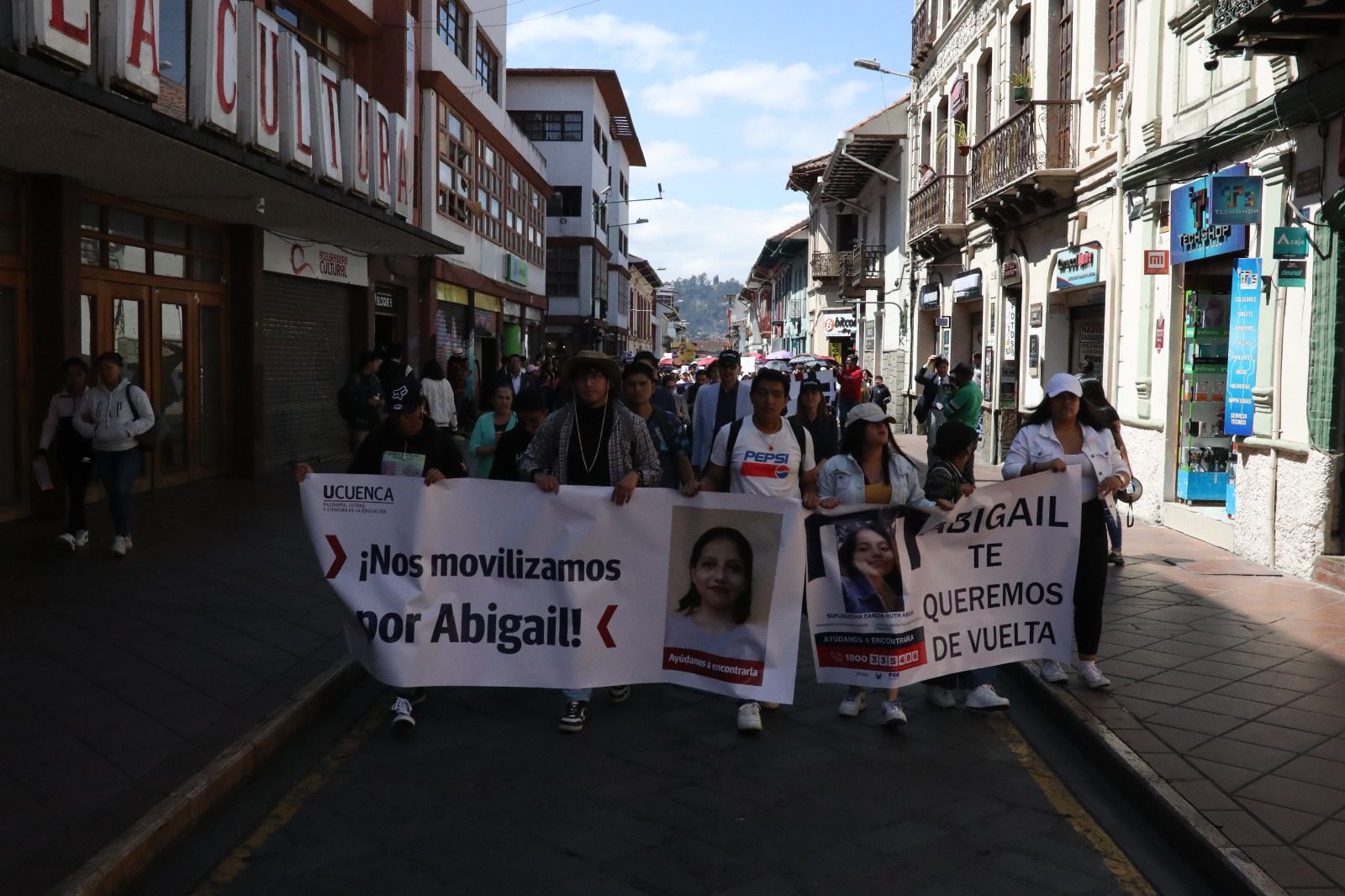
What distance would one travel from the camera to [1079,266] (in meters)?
15.8

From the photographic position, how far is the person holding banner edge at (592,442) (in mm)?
5918

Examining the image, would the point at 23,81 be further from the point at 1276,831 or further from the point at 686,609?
the point at 1276,831

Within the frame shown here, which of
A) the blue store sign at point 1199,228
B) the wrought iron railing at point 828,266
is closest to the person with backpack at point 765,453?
A: the blue store sign at point 1199,228

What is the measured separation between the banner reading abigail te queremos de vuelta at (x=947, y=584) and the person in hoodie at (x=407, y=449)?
6.21 feet

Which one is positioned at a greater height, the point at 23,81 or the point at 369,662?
the point at 23,81

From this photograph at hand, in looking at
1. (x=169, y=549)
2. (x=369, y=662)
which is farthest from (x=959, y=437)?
(x=169, y=549)

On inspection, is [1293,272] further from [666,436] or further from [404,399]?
[404,399]

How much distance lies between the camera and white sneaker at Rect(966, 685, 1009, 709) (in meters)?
6.13

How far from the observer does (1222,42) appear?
979 cm

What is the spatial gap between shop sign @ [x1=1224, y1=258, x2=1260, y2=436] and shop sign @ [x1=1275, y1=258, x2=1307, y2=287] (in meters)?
0.56

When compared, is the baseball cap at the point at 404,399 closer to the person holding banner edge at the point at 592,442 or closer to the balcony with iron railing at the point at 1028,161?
the person holding banner edge at the point at 592,442

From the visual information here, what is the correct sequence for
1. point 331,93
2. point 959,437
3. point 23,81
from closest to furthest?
point 959,437, point 23,81, point 331,93

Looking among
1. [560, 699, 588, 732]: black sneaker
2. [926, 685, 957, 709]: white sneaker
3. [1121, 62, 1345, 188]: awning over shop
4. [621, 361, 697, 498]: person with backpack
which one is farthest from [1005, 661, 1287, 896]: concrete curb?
[1121, 62, 1345, 188]: awning over shop

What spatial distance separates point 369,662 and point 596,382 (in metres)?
1.71
